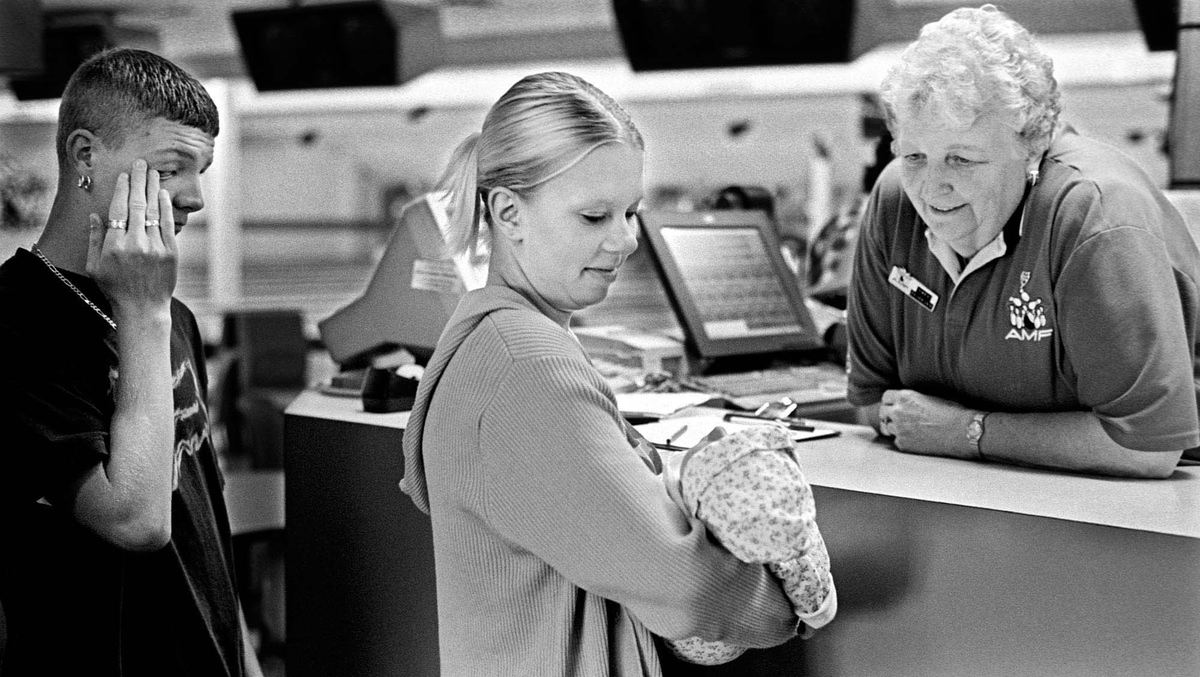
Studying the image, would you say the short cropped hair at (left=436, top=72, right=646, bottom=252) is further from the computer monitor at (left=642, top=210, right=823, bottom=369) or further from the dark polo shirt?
the computer monitor at (left=642, top=210, right=823, bottom=369)

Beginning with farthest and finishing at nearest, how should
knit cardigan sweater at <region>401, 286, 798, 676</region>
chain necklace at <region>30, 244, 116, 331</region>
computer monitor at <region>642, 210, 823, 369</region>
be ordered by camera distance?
1. computer monitor at <region>642, 210, 823, 369</region>
2. chain necklace at <region>30, 244, 116, 331</region>
3. knit cardigan sweater at <region>401, 286, 798, 676</region>

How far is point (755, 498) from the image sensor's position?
1.28m

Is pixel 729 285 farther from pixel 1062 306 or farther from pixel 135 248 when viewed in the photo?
pixel 135 248

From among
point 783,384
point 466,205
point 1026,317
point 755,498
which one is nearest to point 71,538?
point 466,205

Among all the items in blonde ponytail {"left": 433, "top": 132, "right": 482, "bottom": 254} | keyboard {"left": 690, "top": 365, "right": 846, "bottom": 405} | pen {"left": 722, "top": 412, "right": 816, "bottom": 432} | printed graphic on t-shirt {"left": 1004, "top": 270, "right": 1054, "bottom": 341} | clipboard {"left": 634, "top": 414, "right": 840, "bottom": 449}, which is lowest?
keyboard {"left": 690, "top": 365, "right": 846, "bottom": 405}

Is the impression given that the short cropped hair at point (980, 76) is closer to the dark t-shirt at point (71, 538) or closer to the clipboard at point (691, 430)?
the clipboard at point (691, 430)

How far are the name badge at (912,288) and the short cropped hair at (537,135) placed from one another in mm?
678

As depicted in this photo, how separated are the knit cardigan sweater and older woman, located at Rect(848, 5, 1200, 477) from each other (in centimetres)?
63

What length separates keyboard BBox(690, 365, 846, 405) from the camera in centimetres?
260

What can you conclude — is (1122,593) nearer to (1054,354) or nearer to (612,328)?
(1054,354)

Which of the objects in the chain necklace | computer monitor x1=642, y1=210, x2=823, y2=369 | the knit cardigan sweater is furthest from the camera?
computer monitor x1=642, y1=210, x2=823, y2=369

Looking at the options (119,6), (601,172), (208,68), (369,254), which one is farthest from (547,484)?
(369,254)

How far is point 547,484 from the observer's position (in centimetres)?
127

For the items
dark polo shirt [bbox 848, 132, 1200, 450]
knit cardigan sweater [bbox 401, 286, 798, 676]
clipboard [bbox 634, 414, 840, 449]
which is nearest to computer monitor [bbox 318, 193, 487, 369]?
clipboard [bbox 634, 414, 840, 449]
